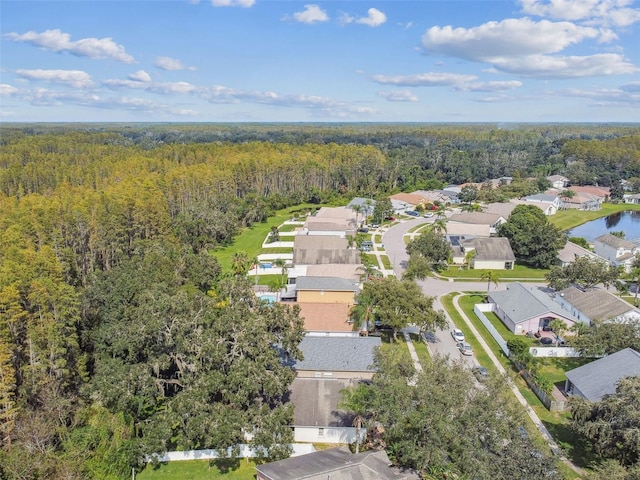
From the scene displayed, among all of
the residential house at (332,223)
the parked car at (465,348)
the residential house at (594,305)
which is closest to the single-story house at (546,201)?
the residential house at (332,223)

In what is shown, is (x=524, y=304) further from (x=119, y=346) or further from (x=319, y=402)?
(x=119, y=346)

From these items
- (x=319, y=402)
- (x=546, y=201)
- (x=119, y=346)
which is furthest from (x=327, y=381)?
(x=546, y=201)

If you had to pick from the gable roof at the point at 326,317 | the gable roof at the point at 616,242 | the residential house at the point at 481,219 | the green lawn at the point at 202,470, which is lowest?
the green lawn at the point at 202,470

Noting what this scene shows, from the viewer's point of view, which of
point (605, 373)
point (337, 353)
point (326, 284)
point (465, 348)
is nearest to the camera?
point (605, 373)

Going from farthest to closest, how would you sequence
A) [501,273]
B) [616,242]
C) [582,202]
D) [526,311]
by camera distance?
[582,202], [616,242], [501,273], [526,311]

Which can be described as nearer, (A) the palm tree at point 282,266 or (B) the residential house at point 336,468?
(B) the residential house at point 336,468

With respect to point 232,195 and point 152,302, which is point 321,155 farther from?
point 152,302

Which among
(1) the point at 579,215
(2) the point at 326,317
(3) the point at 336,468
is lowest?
(3) the point at 336,468

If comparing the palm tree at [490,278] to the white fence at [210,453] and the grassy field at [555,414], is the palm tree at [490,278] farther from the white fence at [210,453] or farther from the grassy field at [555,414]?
the white fence at [210,453]

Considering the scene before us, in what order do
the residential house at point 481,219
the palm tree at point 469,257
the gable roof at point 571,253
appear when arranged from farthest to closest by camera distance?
the residential house at point 481,219
the palm tree at point 469,257
the gable roof at point 571,253
